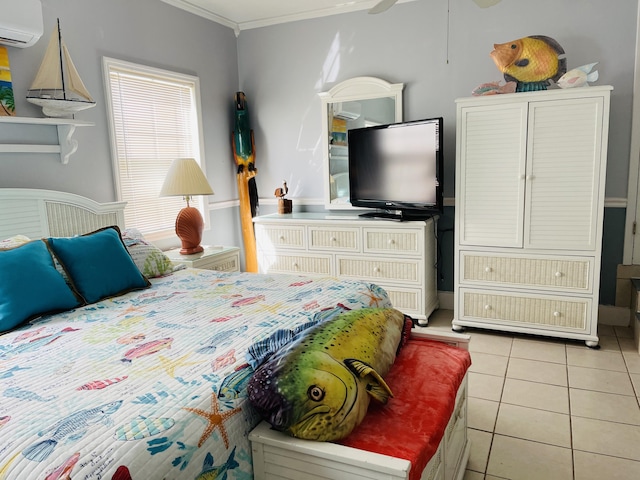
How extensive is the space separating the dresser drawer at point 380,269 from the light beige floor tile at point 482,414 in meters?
1.22

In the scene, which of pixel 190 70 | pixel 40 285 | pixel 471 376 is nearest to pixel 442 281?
pixel 471 376

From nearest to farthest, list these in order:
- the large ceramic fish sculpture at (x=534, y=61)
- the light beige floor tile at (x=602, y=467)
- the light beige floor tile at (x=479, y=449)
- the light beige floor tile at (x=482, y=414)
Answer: the light beige floor tile at (x=602, y=467), the light beige floor tile at (x=479, y=449), the light beige floor tile at (x=482, y=414), the large ceramic fish sculpture at (x=534, y=61)

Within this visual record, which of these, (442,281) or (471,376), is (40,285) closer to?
(471,376)

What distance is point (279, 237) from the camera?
4172mm

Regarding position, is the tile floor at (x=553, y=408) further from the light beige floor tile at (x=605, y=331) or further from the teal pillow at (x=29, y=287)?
the teal pillow at (x=29, y=287)

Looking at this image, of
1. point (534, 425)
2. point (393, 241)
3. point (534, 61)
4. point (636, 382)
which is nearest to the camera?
point (534, 425)

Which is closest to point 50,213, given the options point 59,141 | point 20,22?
point 59,141

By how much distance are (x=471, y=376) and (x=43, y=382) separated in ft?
7.52

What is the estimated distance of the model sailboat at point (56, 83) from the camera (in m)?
2.74

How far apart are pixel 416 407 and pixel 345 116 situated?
3.11 m

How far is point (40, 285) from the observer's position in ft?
6.86

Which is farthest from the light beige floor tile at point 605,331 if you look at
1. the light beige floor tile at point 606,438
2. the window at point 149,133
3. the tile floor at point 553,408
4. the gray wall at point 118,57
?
the window at point 149,133

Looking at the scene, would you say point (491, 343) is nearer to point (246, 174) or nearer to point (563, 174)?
point (563, 174)

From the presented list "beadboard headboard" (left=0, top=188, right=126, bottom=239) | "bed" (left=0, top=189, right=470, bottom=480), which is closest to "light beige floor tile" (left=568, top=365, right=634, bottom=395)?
"bed" (left=0, top=189, right=470, bottom=480)
